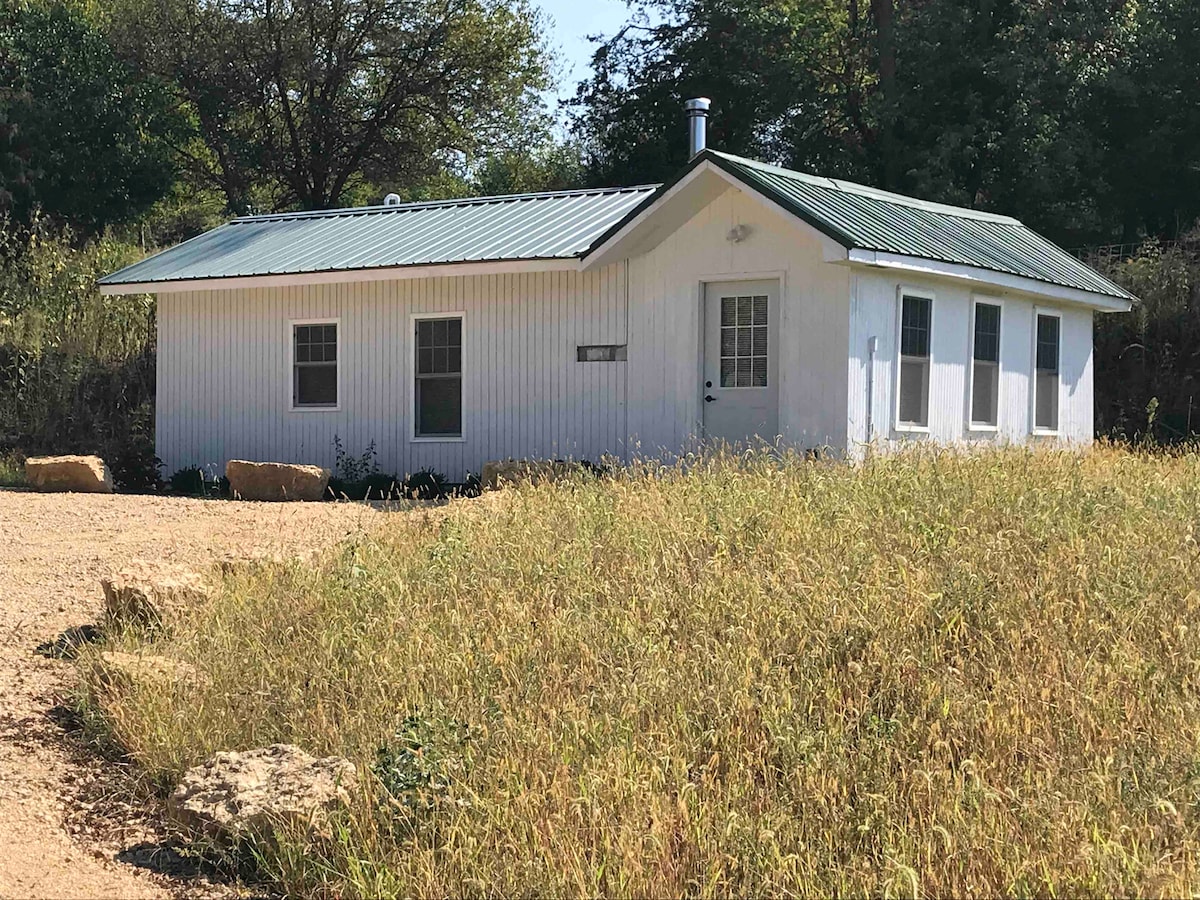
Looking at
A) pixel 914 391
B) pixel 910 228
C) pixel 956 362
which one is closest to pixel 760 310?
pixel 914 391

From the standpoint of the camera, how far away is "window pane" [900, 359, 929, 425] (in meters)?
14.9

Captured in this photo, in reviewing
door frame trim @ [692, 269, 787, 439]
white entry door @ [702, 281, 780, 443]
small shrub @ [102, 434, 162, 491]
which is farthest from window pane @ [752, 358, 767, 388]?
small shrub @ [102, 434, 162, 491]

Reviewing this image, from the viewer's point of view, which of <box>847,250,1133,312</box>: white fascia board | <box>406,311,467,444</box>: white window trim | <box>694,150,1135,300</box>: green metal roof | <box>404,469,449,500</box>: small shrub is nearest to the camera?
<box>847,250,1133,312</box>: white fascia board

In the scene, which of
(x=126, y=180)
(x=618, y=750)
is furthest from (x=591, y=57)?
(x=618, y=750)

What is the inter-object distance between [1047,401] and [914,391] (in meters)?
3.07

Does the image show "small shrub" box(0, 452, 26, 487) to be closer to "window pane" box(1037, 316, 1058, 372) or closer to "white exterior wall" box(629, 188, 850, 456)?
"white exterior wall" box(629, 188, 850, 456)

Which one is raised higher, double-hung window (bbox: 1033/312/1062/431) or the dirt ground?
double-hung window (bbox: 1033/312/1062/431)

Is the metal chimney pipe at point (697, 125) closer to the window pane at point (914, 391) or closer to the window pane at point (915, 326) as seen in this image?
the window pane at point (915, 326)

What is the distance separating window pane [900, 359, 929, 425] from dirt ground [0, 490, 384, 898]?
5557mm

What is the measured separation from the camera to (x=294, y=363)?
18234mm

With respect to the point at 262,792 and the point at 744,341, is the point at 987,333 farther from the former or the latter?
the point at 262,792

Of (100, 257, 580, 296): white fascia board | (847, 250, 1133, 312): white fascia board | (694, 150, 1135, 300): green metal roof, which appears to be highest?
(694, 150, 1135, 300): green metal roof

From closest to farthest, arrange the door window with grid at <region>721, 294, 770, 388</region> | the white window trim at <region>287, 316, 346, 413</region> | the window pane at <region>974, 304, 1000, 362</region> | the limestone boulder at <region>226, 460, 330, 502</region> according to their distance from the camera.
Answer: the door window with grid at <region>721, 294, 770, 388</region>
the window pane at <region>974, 304, 1000, 362</region>
the limestone boulder at <region>226, 460, 330, 502</region>
the white window trim at <region>287, 316, 346, 413</region>

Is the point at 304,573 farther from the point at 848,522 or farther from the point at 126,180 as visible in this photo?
the point at 126,180
